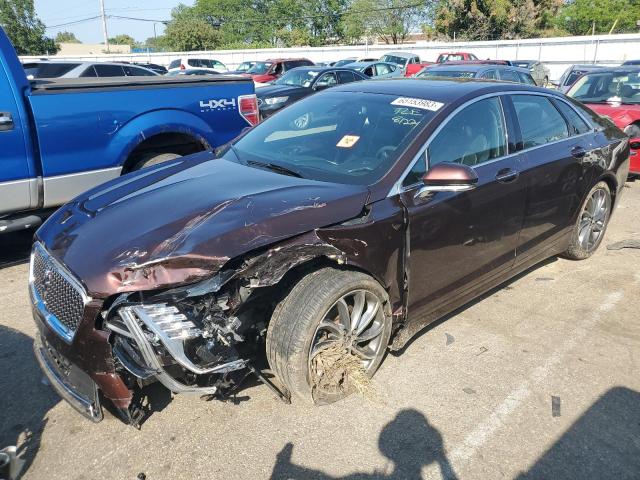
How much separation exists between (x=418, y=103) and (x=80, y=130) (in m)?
3.15

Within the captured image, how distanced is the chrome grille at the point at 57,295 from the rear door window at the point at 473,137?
2146mm

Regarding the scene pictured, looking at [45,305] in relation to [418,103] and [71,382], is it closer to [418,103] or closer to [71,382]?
[71,382]

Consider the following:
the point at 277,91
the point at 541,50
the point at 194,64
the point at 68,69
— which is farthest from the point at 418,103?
the point at 541,50

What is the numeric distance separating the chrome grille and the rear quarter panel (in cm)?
211

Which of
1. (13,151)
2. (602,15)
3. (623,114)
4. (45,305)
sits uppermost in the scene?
(602,15)

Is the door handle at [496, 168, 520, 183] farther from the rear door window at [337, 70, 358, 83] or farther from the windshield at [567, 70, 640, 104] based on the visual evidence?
the rear door window at [337, 70, 358, 83]

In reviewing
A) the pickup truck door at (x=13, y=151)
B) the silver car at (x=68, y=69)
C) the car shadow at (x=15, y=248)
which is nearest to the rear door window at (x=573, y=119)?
the pickup truck door at (x=13, y=151)

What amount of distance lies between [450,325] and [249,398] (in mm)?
1656

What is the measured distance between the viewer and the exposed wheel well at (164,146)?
17.8 feet

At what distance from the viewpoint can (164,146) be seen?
18.7 feet

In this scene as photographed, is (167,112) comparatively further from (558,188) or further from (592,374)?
(592,374)

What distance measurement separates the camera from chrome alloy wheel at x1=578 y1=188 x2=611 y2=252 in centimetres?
492

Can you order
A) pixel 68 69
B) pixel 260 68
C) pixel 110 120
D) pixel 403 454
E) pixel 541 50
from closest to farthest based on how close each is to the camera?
pixel 403 454 → pixel 110 120 → pixel 68 69 → pixel 260 68 → pixel 541 50

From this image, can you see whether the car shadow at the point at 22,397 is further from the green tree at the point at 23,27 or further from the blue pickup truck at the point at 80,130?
the green tree at the point at 23,27
